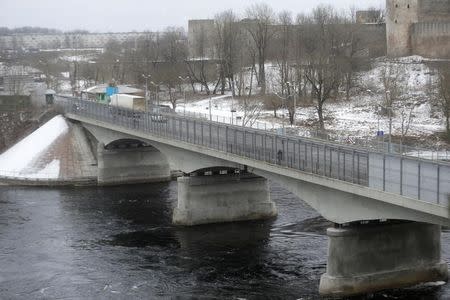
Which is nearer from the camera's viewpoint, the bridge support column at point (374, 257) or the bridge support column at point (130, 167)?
the bridge support column at point (374, 257)

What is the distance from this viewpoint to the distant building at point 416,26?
104m

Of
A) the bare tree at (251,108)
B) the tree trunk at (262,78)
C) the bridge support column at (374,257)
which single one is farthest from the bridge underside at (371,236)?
the tree trunk at (262,78)

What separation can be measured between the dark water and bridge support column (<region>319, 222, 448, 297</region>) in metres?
0.74

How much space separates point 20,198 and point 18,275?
23.2 meters

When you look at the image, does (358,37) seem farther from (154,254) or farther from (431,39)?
(154,254)

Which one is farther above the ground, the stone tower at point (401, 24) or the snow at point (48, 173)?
the stone tower at point (401, 24)

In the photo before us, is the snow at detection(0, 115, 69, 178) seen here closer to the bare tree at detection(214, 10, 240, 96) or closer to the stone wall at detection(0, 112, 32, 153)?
the stone wall at detection(0, 112, 32, 153)

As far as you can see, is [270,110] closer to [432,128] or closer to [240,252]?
[432,128]

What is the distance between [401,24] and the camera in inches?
4215

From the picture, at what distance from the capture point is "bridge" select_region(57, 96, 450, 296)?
31.6 m

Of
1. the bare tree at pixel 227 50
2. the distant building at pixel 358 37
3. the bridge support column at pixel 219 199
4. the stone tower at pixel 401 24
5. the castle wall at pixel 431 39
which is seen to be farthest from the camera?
the distant building at pixel 358 37

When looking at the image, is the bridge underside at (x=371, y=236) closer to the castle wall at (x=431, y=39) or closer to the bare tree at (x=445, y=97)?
the bare tree at (x=445, y=97)

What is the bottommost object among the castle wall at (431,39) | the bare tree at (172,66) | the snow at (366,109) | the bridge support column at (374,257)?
the bridge support column at (374,257)

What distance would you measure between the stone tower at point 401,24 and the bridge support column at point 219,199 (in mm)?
60967
